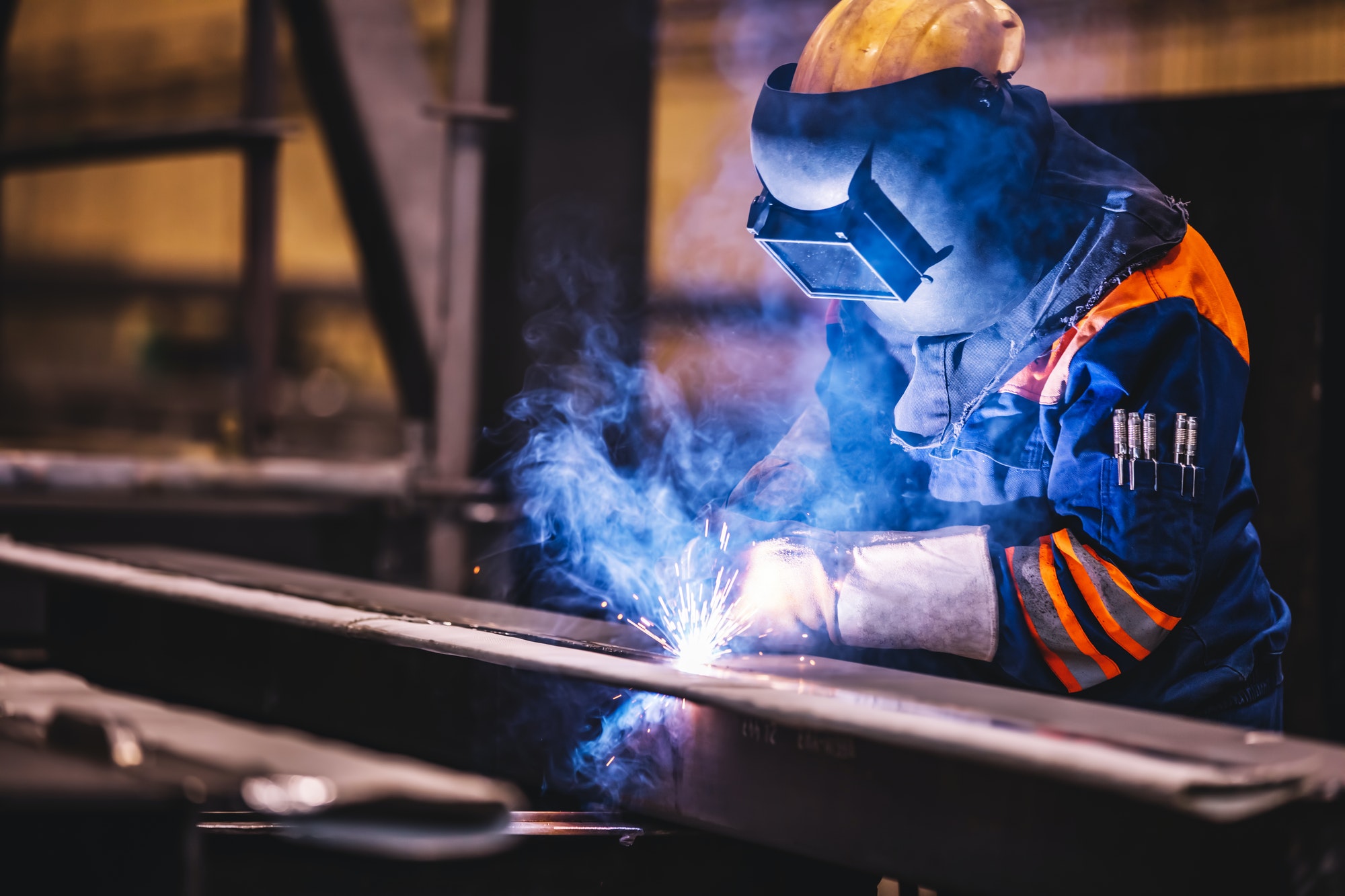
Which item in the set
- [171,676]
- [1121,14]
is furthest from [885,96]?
[1121,14]

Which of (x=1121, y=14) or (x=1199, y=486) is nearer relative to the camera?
(x=1199, y=486)

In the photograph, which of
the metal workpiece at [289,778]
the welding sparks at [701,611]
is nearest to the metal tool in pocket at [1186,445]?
the welding sparks at [701,611]

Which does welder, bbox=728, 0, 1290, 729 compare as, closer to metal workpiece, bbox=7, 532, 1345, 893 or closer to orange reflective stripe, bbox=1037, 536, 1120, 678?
orange reflective stripe, bbox=1037, 536, 1120, 678

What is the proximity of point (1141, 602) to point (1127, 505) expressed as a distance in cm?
11

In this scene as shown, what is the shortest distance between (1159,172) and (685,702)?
2.00m

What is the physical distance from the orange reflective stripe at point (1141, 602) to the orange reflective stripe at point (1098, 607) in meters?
0.02

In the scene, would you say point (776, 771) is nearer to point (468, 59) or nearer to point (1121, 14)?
point (468, 59)

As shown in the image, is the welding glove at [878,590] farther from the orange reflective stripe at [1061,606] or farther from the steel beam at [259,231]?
the steel beam at [259,231]

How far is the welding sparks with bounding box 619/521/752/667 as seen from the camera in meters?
1.67

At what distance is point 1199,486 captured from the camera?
1403mm

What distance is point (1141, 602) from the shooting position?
1.40 metres

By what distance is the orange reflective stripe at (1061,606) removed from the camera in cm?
143

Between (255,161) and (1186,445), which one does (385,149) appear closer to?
(255,161)

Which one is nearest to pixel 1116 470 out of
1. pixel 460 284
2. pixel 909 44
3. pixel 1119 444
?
pixel 1119 444
